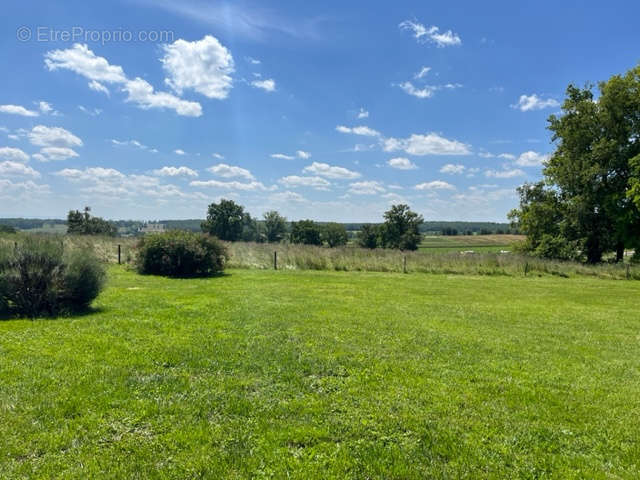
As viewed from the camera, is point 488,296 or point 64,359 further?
point 488,296

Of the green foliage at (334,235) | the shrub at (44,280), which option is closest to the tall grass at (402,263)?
the shrub at (44,280)

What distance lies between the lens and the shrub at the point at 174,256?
14.5 metres

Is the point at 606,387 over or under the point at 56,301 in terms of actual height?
under

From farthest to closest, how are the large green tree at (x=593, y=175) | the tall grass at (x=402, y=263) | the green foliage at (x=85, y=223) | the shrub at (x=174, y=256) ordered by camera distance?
the green foliage at (x=85, y=223)
the large green tree at (x=593, y=175)
the tall grass at (x=402, y=263)
the shrub at (x=174, y=256)

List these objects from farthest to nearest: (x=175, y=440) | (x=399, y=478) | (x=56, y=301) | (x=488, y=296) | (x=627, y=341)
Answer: (x=488, y=296) < (x=56, y=301) < (x=627, y=341) < (x=175, y=440) < (x=399, y=478)

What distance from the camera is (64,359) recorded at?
4516mm

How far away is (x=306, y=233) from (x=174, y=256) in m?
49.2

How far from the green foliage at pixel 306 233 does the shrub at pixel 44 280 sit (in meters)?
55.0

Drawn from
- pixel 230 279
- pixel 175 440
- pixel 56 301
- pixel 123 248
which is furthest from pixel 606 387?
pixel 123 248

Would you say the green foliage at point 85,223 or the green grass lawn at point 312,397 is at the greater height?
the green foliage at point 85,223

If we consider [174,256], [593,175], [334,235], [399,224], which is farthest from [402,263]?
[334,235]

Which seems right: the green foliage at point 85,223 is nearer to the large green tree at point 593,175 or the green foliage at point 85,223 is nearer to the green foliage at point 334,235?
the green foliage at point 334,235

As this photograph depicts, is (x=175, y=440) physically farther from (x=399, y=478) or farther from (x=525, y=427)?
(x=525, y=427)

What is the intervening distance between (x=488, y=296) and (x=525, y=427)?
8.82 m
